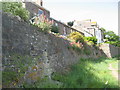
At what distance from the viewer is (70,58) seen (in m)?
10.8

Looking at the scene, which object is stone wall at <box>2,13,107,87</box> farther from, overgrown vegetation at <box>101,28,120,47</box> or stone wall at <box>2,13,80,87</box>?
overgrown vegetation at <box>101,28,120,47</box>

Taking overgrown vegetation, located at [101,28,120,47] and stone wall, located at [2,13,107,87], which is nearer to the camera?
stone wall, located at [2,13,107,87]

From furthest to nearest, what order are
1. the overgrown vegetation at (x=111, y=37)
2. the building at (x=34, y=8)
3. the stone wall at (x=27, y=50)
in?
the overgrown vegetation at (x=111, y=37) < the building at (x=34, y=8) < the stone wall at (x=27, y=50)

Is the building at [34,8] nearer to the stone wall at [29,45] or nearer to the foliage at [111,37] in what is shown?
the stone wall at [29,45]

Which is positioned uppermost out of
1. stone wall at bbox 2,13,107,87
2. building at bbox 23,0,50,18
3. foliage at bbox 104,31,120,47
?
building at bbox 23,0,50,18

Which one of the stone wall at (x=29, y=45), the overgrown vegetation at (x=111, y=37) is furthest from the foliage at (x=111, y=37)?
the stone wall at (x=29, y=45)

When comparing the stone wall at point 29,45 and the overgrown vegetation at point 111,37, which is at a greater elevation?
the overgrown vegetation at point 111,37

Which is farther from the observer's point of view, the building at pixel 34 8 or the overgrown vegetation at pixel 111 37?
the overgrown vegetation at pixel 111 37

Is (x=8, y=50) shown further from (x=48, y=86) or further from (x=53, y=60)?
(x=53, y=60)

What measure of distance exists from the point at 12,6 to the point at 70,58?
5.52 m

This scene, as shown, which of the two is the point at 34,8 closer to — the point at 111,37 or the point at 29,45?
the point at 29,45

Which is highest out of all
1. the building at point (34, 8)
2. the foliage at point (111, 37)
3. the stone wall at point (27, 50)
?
the building at point (34, 8)

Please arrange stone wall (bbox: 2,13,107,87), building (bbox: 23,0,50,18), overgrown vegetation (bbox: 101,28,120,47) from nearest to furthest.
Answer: stone wall (bbox: 2,13,107,87) < building (bbox: 23,0,50,18) < overgrown vegetation (bbox: 101,28,120,47)

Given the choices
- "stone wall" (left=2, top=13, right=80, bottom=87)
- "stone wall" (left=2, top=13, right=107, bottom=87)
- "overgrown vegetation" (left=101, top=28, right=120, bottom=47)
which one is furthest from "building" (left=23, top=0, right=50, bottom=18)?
"overgrown vegetation" (left=101, top=28, right=120, bottom=47)
